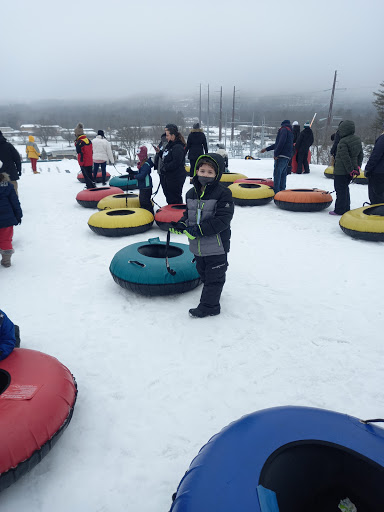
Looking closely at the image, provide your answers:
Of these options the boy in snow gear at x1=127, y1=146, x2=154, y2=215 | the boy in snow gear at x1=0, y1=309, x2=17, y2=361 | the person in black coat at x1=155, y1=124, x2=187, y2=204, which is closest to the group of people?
the boy in snow gear at x1=127, y1=146, x2=154, y2=215

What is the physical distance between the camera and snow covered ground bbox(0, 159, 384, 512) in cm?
208

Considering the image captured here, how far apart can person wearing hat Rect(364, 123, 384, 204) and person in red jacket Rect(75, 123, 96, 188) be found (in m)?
6.96

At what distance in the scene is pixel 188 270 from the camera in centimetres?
396

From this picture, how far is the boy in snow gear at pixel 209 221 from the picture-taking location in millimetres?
3205

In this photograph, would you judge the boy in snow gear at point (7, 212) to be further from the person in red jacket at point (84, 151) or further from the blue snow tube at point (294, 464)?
the person in red jacket at point (84, 151)

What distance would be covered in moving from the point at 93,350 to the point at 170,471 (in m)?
1.43

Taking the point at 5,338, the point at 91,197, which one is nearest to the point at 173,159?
the point at 91,197

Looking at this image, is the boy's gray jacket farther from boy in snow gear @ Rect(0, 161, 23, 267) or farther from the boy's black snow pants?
boy in snow gear @ Rect(0, 161, 23, 267)

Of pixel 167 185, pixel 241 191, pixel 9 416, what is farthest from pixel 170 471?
pixel 241 191

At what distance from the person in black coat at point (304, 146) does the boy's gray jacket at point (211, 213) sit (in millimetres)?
9324

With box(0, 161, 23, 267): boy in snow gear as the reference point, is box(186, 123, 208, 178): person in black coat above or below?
above

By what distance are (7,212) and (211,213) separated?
3.10m

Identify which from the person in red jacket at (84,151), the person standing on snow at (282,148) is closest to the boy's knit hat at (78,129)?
the person in red jacket at (84,151)

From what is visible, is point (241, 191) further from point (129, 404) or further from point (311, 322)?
point (129, 404)
